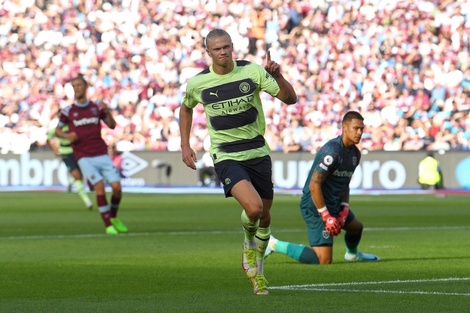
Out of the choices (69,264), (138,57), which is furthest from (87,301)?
(138,57)

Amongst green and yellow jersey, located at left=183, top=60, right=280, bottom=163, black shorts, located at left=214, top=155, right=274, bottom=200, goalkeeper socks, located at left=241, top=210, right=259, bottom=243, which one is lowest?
goalkeeper socks, located at left=241, top=210, right=259, bottom=243

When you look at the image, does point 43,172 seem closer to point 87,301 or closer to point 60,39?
point 60,39

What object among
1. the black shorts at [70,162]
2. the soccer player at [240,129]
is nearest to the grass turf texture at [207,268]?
the soccer player at [240,129]

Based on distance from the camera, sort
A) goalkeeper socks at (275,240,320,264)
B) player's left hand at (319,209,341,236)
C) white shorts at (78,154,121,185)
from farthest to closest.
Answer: white shorts at (78,154,121,185)
goalkeeper socks at (275,240,320,264)
player's left hand at (319,209,341,236)

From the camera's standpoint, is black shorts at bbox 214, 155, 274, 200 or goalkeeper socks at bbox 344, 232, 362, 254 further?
goalkeeper socks at bbox 344, 232, 362, 254

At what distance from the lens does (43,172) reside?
42.0 metres

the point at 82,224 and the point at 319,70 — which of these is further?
the point at 319,70

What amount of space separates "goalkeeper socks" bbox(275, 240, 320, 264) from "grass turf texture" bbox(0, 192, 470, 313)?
5.2 inches

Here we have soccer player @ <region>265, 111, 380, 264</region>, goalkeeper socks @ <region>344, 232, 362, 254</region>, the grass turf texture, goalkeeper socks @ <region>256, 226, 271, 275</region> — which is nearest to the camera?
the grass turf texture

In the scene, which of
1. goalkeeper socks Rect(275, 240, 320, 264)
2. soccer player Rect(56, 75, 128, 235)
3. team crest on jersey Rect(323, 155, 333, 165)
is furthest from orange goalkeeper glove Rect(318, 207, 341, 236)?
soccer player Rect(56, 75, 128, 235)

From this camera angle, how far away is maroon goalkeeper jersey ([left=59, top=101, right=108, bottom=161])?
19.5 metres

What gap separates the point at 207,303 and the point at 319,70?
31.6 metres

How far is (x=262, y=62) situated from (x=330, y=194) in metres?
27.6

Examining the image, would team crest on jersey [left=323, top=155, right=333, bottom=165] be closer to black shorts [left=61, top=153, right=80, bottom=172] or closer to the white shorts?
the white shorts
